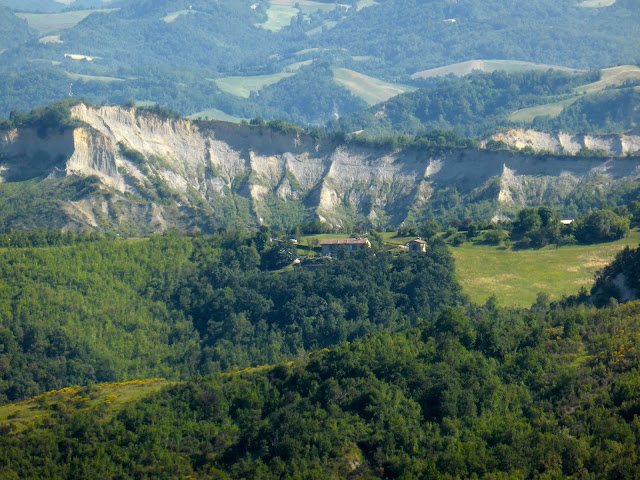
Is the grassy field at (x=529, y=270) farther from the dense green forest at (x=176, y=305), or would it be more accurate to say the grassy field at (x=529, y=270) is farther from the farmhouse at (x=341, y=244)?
the farmhouse at (x=341, y=244)

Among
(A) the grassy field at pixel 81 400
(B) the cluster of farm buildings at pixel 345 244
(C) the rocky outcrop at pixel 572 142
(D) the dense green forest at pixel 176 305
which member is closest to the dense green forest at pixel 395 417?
(A) the grassy field at pixel 81 400

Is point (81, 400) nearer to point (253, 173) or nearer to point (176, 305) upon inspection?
point (176, 305)

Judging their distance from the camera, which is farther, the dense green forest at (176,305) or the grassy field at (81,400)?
the dense green forest at (176,305)

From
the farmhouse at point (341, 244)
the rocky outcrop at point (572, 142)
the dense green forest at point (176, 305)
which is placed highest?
the rocky outcrop at point (572, 142)

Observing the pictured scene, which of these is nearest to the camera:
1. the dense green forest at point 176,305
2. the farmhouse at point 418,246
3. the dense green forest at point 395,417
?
the dense green forest at point 395,417

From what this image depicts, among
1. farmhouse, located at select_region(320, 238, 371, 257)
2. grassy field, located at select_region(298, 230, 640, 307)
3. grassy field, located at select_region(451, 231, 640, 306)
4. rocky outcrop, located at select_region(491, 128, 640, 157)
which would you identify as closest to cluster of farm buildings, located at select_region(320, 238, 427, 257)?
farmhouse, located at select_region(320, 238, 371, 257)

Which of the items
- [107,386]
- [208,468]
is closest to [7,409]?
[107,386]

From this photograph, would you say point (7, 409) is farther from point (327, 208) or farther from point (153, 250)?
point (327, 208)
